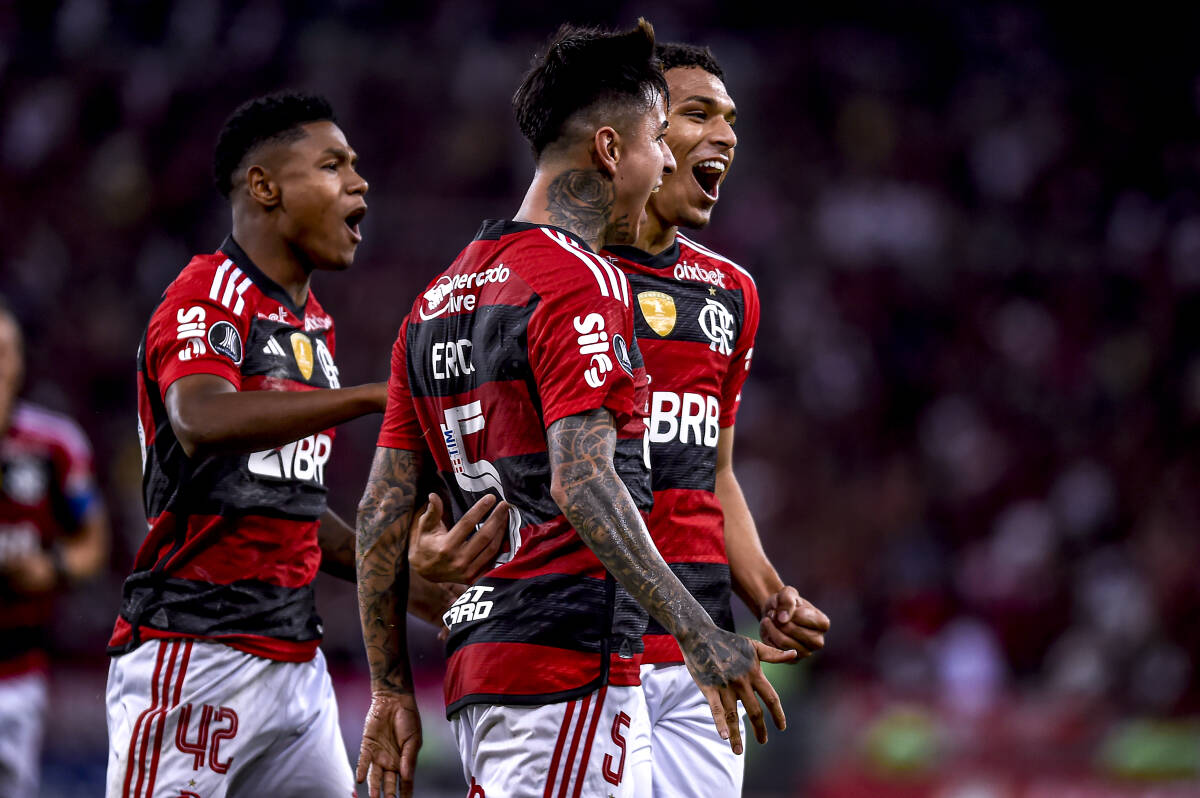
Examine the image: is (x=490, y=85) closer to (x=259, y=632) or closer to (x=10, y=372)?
(x=10, y=372)

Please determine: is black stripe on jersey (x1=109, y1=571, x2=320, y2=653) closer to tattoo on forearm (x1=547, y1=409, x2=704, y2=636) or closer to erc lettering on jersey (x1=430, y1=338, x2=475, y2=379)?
erc lettering on jersey (x1=430, y1=338, x2=475, y2=379)

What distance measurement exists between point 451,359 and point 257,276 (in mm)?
1452

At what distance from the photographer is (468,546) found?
3555mm

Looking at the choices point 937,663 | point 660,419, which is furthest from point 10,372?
point 937,663

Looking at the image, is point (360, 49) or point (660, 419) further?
point (360, 49)

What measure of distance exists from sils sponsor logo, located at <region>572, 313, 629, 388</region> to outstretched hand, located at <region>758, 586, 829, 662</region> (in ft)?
4.24

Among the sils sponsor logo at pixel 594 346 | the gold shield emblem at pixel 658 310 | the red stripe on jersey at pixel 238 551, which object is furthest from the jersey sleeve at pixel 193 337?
the sils sponsor logo at pixel 594 346

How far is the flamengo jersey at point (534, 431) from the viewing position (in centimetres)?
333

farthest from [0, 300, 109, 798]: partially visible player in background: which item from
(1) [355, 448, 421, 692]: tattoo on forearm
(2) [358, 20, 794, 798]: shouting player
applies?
(2) [358, 20, 794, 798]: shouting player

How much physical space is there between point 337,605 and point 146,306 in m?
4.34

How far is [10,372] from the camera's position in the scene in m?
6.96

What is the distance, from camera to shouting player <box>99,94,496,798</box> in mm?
4309

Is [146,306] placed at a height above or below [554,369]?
above

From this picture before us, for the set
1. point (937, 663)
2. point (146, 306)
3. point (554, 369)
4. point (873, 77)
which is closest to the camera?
point (554, 369)
